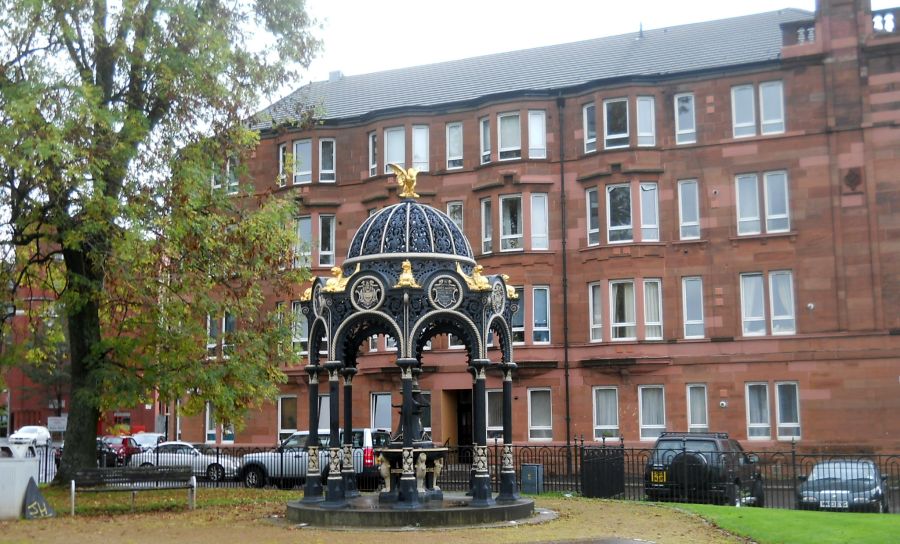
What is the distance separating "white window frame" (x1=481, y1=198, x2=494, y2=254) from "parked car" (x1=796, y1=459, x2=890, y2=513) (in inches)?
741

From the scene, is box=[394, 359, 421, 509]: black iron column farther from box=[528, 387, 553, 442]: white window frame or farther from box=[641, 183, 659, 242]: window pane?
box=[641, 183, 659, 242]: window pane

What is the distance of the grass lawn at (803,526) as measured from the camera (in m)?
14.8

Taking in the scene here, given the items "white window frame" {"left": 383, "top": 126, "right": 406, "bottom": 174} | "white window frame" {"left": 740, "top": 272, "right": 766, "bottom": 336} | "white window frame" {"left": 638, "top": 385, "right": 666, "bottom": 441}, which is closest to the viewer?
"white window frame" {"left": 740, "top": 272, "right": 766, "bottom": 336}

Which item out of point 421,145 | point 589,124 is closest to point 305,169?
point 421,145

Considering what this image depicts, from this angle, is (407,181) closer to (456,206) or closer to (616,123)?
(616,123)

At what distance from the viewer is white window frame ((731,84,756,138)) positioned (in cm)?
3616

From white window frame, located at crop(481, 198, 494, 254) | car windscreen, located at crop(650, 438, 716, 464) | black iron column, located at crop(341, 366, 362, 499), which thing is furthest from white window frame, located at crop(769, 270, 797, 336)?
black iron column, located at crop(341, 366, 362, 499)

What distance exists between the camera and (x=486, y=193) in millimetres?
39375

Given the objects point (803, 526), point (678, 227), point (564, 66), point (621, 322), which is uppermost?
point (564, 66)

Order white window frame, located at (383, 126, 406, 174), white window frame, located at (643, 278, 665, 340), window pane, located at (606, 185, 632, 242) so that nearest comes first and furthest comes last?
white window frame, located at (643, 278, 665, 340), window pane, located at (606, 185, 632, 242), white window frame, located at (383, 126, 406, 174)

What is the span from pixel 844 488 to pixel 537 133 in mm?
20570

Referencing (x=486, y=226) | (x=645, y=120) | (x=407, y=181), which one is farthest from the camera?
(x=486, y=226)

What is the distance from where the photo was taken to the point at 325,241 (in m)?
42.8

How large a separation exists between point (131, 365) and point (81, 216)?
156 inches
